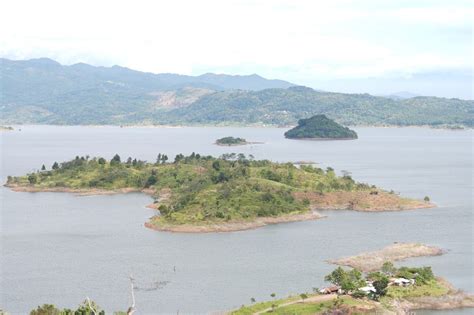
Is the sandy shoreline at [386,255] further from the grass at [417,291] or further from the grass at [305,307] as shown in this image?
the grass at [305,307]

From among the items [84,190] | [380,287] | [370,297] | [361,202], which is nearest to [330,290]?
[370,297]

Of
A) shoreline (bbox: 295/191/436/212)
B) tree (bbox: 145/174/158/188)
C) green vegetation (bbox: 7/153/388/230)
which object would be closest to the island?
green vegetation (bbox: 7/153/388/230)

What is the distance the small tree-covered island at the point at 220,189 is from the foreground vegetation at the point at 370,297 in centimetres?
3146

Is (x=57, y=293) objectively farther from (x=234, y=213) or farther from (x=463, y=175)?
(x=463, y=175)

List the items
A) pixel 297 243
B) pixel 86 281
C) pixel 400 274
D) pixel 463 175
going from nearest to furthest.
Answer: pixel 400 274
pixel 86 281
pixel 297 243
pixel 463 175

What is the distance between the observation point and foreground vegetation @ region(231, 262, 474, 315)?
49.4m

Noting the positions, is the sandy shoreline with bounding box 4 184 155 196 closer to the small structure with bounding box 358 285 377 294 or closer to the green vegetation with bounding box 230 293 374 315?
the green vegetation with bounding box 230 293 374 315

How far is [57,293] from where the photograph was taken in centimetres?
5700

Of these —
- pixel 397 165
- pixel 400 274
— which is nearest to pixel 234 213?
pixel 400 274

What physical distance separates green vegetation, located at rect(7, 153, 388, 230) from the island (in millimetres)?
33148

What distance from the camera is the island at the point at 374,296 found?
4953 centimetres

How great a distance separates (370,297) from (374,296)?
39 centimetres

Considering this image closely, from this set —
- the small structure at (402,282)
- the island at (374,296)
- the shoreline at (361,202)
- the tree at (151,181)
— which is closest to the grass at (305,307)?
the island at (374,296)

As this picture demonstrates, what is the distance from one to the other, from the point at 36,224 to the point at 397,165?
A: 104 m
